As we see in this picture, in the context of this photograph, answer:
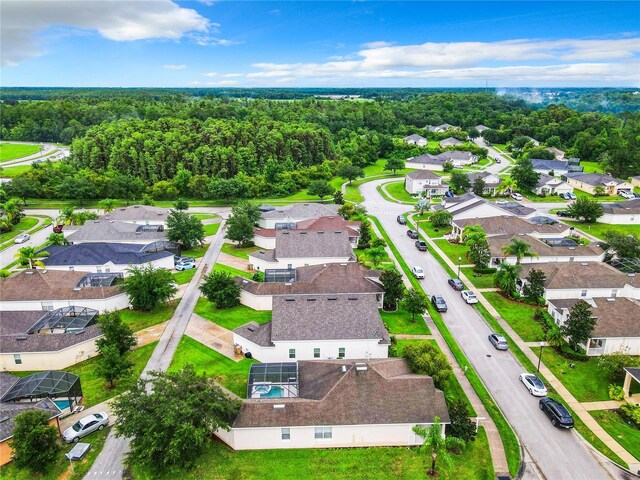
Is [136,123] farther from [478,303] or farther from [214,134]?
[478,303]

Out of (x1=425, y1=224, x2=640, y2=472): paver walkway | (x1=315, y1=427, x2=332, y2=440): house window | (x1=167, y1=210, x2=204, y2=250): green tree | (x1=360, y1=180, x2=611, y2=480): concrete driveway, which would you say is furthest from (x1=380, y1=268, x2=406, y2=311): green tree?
(x1=167, y1=210, x2=204, y2=250): green tree

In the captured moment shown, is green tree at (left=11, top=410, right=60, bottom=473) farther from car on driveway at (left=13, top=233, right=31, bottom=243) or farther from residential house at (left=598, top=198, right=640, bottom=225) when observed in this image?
residential house at (left=598, top=198, right=640, bottom=225)

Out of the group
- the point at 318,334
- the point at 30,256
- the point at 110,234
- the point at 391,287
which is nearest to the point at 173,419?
the point at 318,334

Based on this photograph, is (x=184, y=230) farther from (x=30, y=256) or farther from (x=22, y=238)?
(x=22, y=238)

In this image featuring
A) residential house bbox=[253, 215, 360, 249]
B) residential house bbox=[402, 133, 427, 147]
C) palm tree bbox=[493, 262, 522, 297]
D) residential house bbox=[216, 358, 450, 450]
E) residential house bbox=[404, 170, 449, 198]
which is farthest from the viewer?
residential house bbox=[402, 133, 427, 147]

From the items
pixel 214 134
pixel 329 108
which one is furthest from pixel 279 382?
pixel 329 108

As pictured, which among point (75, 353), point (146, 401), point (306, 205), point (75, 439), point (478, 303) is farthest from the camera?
point (306, 205)

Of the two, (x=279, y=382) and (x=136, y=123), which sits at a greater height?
(x=136, y=123)
